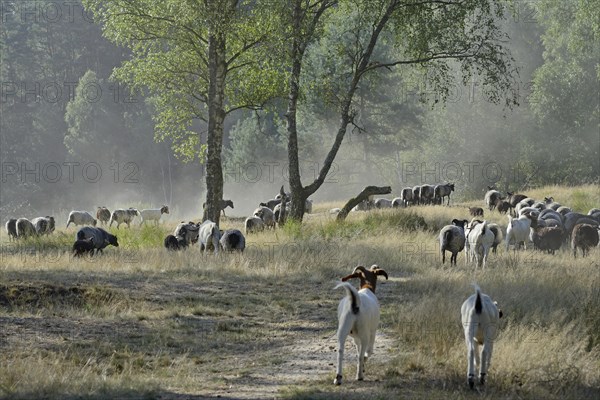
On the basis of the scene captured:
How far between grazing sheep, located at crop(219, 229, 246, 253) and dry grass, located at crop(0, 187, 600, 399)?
1.77 ft

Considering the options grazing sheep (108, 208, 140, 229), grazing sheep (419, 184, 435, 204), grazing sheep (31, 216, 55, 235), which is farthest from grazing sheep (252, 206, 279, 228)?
grazing sheep (419, 184, 435, 204)

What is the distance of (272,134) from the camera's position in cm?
7550

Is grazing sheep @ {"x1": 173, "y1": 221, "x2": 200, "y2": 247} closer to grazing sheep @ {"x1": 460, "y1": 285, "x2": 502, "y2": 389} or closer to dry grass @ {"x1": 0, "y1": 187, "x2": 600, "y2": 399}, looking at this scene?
dry grass @ {"x1": 0, "y1": 187, "x2": 600, "y2": 399}

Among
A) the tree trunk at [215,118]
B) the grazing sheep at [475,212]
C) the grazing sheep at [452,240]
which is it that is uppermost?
the tree trunk at [215,118]

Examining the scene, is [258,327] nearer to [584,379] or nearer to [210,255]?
[584,379]

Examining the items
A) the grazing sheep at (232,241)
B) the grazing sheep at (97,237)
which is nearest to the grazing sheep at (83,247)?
the grazing sheep at (97,237)

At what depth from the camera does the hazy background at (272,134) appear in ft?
214

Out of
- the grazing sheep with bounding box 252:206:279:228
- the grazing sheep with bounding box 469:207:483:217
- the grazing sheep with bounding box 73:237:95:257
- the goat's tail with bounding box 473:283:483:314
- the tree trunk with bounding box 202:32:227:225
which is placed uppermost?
the tree trunk with bounding box 202:32:227:225

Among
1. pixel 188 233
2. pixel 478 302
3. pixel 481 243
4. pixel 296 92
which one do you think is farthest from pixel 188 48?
pixel 478 302

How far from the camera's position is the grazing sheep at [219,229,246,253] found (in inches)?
891

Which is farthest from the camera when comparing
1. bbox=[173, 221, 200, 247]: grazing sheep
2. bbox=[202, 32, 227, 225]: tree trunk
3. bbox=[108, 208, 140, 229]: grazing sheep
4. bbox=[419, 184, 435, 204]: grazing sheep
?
bbox=[419, 184, 435, 204]: grazing sheep

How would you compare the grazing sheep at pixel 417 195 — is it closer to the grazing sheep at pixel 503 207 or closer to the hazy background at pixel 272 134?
the grazing sheep at pixel 503 207

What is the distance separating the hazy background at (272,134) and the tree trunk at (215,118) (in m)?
29.3

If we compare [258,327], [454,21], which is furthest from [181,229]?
[258,327]
